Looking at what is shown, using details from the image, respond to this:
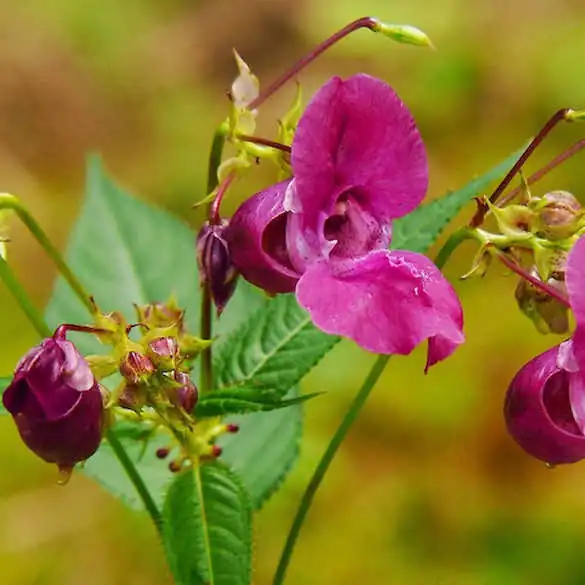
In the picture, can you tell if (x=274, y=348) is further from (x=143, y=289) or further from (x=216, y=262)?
(x=143, y=289)

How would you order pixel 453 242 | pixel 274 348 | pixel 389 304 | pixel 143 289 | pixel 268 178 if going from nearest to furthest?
pixel 389 304
pixel 453 242
pixel 274 348
pixel 143 289
pixel 268 178

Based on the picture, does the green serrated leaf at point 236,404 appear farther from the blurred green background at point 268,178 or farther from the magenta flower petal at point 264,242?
the blurred green background at point 268,178

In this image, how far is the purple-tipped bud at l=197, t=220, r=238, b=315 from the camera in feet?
2.47

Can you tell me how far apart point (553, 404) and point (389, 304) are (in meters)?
0.15

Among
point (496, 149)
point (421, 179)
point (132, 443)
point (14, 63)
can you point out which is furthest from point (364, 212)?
point (14, 63)

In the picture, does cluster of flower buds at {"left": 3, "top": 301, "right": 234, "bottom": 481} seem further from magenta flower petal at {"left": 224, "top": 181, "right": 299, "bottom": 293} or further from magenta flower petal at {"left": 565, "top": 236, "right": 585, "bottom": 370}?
magenta flower petal at {"left": 565, "top": 236, "right": 585, "bottom": 370}

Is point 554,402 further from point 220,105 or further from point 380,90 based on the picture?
point 220,105

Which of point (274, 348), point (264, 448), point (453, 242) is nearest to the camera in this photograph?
point (453, 242)

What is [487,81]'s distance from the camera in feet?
7.68

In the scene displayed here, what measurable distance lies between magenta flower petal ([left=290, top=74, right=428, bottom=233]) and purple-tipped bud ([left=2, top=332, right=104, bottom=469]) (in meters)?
0.18

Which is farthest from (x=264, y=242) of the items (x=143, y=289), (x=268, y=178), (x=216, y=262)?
(x=268, y=178)

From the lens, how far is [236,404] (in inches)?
30.1

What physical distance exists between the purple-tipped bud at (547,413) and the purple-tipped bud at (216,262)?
21 centimetres

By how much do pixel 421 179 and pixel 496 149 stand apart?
1506 mm
